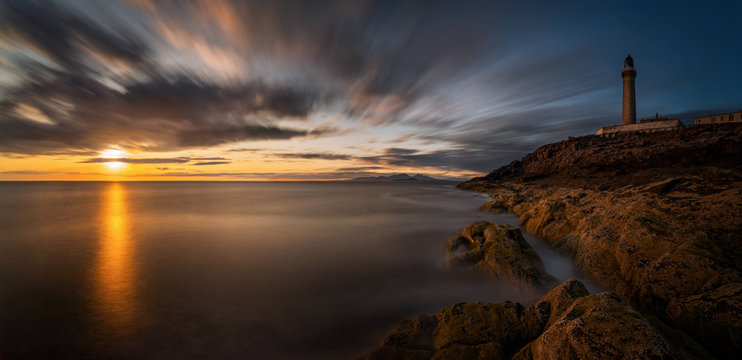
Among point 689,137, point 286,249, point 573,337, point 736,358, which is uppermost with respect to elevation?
point 689,137

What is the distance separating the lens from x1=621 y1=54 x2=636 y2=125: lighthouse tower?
50.8 metres

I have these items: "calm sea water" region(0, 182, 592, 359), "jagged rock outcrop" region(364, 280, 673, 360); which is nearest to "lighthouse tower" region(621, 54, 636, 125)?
"calm sea water" region(0, 182, 592, 359)

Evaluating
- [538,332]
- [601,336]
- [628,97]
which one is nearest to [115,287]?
[538,332]

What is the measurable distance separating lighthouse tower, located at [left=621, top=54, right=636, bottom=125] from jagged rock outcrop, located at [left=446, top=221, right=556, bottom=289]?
6385 cm

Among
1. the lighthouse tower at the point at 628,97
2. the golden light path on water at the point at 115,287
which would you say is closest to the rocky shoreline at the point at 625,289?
the golden light path on water at the point at 115,287

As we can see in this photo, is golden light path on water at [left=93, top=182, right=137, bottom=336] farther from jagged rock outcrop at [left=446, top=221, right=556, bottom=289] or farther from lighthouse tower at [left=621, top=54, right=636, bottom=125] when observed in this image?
lighthouse tower at [left=621, top=54, right=636, bottom=125]

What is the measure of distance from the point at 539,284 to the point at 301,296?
572 centimetres

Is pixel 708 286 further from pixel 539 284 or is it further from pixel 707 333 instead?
pixel 539 284

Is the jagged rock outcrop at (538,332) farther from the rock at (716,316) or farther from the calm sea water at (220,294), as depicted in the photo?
the calm sea water at (220,294)

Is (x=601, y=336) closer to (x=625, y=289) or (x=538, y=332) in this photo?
(x=538, y=332)

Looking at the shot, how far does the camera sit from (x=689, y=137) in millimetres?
31078

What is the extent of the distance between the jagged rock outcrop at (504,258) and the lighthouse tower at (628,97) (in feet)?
209

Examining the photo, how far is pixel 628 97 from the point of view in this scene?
5153 centimetres

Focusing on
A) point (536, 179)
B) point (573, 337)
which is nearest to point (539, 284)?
point (573, 337)
